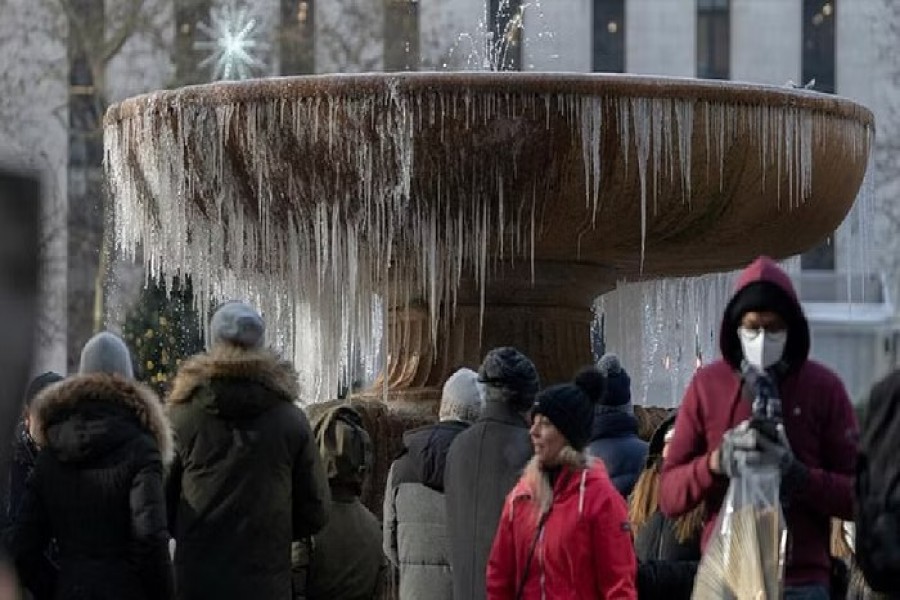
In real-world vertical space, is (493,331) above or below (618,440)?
above

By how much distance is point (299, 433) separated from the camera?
7805 mm

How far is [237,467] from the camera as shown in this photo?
25.6 feet

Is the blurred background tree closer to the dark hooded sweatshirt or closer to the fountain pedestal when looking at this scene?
the fountain pedestal

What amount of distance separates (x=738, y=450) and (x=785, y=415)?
1.00 feet

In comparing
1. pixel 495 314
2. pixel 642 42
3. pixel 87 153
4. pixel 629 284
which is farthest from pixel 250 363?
pixel 642 42

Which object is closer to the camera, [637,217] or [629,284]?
[637,217]

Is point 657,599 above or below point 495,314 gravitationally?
below

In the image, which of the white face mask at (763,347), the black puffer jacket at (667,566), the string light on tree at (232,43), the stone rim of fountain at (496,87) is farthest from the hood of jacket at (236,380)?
the string light on tree at (232,43)

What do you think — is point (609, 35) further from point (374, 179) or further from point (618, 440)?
point (618, 440)

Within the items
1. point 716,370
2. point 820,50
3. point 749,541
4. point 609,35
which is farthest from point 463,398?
point 820,50

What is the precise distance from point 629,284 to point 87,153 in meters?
35.8

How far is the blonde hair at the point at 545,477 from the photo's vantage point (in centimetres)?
652

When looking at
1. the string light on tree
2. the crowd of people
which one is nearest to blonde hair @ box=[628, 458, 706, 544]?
the crowd of people

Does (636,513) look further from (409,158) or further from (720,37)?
(720,37)
